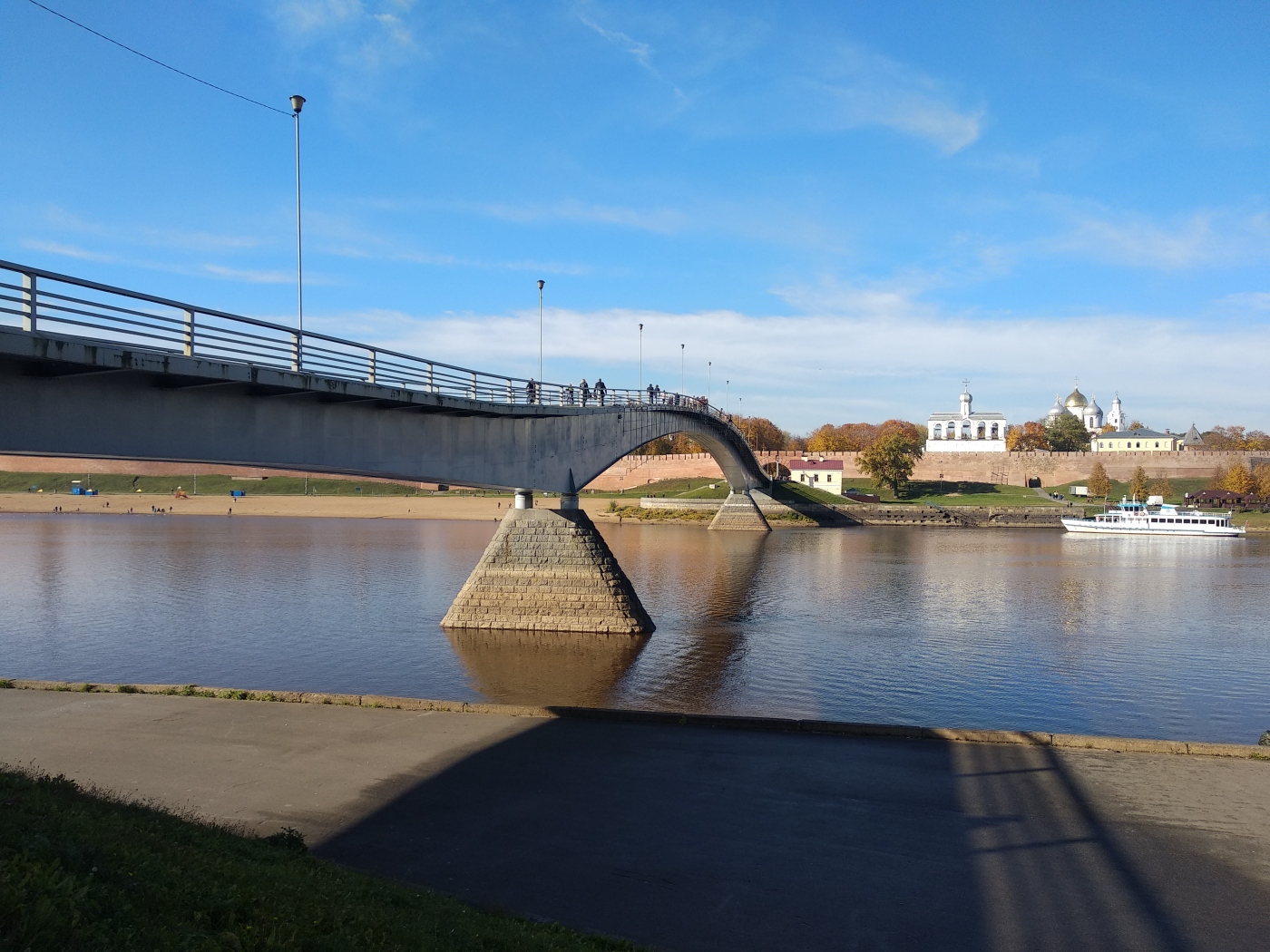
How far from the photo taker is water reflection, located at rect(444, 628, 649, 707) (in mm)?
18781

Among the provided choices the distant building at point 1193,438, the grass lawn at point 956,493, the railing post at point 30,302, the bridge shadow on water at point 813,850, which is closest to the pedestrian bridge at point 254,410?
the railing post at point 30,302

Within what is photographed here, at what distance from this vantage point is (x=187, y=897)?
588cm

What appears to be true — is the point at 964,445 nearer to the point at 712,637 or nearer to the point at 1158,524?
the point at 1158,524

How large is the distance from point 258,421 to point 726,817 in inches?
428

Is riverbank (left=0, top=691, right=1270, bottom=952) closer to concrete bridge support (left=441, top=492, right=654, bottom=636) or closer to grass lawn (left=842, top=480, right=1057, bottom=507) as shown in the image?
concrete bridge support (left=441, top=492, right=654, bottom=636)

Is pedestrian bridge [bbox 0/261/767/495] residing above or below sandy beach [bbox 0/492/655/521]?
above

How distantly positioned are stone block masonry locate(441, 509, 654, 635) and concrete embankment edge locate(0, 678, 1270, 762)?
10.3 m

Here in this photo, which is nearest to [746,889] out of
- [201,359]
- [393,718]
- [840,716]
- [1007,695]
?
[393,718]

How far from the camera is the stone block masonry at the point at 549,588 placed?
2558cm

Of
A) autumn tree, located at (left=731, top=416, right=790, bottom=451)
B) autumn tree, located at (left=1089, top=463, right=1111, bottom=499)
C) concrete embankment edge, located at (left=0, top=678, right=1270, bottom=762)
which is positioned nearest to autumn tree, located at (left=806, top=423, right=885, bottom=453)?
autumn tree, located at (left=731, top=416, right=790, bottom=451)

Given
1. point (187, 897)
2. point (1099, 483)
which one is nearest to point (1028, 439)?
point (1099, 483)

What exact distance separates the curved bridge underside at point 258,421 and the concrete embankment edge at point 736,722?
4230 millimetres

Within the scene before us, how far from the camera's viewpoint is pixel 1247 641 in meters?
25.3

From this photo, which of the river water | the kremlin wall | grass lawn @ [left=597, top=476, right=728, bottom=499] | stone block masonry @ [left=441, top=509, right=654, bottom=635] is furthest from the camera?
the kremlin wall
